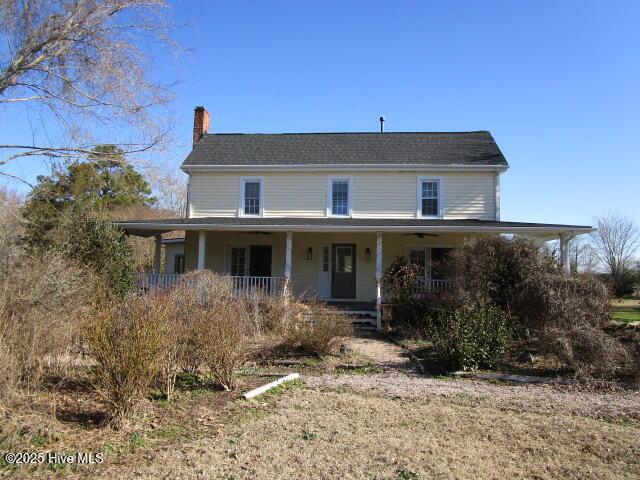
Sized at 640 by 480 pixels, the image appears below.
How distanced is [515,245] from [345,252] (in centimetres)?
747

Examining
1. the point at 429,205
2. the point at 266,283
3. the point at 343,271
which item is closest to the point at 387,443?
the point at 266,283

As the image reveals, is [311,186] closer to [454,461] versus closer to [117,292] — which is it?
[117,292]

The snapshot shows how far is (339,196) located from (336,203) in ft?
0.95

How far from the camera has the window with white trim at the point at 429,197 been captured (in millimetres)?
17422

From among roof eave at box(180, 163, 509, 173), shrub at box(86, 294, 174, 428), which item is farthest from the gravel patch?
roof eave at box(180, 163, 509, 173)

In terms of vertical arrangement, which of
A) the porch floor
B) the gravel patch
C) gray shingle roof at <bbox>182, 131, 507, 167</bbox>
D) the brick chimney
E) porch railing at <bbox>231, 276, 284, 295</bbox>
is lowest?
the gravel patch

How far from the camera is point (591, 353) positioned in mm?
8094

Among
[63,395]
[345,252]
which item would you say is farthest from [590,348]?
[345,252]

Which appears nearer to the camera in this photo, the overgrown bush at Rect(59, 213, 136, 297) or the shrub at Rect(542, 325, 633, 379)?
the shrub at Rect(542, 325, 633, 379)

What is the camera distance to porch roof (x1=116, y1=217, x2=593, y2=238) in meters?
14.3

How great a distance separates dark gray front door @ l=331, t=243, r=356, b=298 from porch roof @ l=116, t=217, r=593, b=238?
1.44 m

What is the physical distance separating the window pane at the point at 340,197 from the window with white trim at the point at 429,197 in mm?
2696

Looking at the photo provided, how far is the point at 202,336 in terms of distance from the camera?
6.72 metres

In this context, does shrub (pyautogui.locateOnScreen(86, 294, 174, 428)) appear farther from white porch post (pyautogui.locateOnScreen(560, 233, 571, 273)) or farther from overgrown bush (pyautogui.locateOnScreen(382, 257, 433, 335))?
white porch post (pyautogui.locateOnScreen(560, 233, 571, 273))
